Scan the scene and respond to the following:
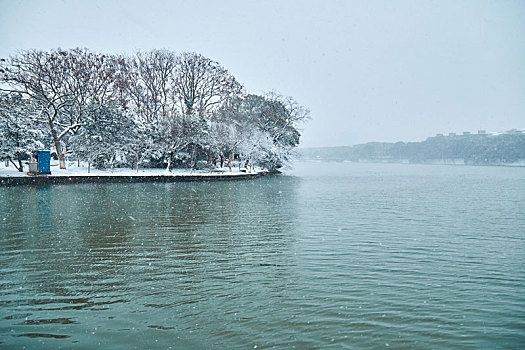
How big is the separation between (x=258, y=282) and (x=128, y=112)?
112ft

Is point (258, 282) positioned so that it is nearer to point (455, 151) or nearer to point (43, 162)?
point (43, 162)

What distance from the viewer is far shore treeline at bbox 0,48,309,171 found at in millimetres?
31422

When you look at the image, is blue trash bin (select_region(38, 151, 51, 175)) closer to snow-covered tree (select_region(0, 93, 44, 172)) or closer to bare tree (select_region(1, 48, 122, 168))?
snow-covered tree (select_region(0, 93, 44, 172))

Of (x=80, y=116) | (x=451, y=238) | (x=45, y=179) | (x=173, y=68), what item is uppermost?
(x=173, y=68)

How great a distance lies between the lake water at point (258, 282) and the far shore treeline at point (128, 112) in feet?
72.3

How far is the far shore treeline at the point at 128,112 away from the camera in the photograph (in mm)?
31422

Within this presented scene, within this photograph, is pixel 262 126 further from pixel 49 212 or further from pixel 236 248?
pixel 236 248

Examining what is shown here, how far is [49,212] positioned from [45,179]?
15.0 meters

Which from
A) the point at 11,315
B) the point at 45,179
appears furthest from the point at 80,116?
the point at 11,315

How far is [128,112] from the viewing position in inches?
1467

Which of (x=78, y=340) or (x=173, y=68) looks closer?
(x=78, y=340)

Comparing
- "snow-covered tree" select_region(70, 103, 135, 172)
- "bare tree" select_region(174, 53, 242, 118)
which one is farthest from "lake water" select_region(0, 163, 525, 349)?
"bare tree" select_region(174, 53, 242, 118)

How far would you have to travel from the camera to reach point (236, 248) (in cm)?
948

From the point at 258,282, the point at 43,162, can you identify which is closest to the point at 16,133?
the point at 43,162
